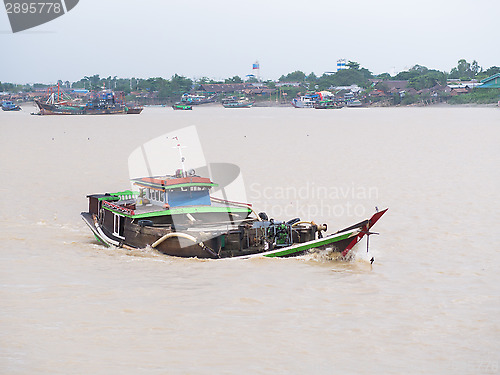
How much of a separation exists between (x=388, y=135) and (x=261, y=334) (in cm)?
6645

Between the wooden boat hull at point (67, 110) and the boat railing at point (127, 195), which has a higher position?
the wooden boat hull at point (67, 110)

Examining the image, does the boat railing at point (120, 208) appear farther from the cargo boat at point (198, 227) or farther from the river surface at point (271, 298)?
the river surface at point (271, 298)

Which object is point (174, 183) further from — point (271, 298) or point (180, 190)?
point (271, 298)

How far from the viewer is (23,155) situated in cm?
5412

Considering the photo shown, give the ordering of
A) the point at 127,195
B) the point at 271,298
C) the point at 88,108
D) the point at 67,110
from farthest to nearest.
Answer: the point at 67,110 < the point at 88,108 < the point at 127,195 < the point at 271,298

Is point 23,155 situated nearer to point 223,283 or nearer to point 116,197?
point 116,197

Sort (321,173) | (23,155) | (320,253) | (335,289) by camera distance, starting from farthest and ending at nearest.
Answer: (23,155) < (321,173) < (320,253) < (335,289)

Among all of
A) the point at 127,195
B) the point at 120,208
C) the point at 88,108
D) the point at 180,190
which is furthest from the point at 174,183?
the point at 88,108

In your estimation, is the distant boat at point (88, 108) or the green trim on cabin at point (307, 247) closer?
the green trim on cabin at point (307, 247)

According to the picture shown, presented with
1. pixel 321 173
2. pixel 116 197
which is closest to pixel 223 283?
pixel 116 197

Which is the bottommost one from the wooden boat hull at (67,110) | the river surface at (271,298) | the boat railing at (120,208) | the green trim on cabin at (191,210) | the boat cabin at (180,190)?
the river surface at (271,298)

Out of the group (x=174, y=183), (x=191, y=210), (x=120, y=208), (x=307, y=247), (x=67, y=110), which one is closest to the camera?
(x=307, y=247)

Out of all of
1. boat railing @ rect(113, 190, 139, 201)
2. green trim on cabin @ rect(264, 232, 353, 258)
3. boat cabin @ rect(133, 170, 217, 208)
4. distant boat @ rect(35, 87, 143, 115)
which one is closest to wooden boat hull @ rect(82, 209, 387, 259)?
green trim on cabin @ rect(264, 232, 353, 258)

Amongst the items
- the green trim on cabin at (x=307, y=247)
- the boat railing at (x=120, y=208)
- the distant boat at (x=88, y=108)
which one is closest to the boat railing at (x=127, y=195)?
the boat railing at (x=120, y=208)
